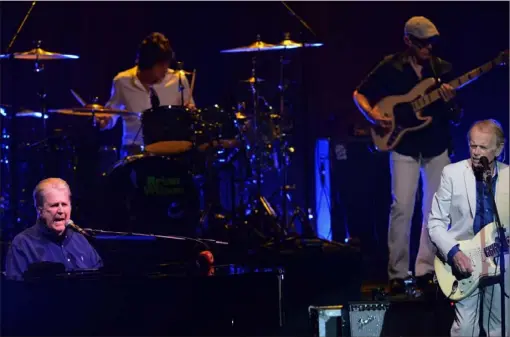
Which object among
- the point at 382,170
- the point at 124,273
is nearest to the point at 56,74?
the point at 382,170

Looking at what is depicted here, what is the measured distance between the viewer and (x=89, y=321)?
14.2ft

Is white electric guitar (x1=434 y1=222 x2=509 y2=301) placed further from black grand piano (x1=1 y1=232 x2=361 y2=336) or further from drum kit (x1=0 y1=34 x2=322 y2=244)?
drum kit (x1=0 y1=34 x2=322 y2=244)

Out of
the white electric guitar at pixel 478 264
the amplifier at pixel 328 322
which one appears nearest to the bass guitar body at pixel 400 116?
the white electric guitar at pixel 478 264

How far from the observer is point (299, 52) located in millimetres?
10438

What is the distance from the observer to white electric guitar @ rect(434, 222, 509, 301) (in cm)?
600

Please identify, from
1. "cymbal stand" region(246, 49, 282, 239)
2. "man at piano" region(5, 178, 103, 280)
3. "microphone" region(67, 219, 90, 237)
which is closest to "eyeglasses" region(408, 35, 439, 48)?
"cymbal stand" region(246, 49, 282, 239)

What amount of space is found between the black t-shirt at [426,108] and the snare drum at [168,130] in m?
1.84

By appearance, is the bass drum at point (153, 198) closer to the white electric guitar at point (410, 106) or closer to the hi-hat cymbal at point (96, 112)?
the hi-hat cymbal at point (96, 112)

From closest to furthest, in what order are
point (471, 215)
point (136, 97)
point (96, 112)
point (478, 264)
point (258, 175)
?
point (478, 264)
point (471, 215)
point (96, 112)
point (136, 97)
point (258, 175)

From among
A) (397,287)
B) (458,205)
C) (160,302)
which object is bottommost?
(397,287)

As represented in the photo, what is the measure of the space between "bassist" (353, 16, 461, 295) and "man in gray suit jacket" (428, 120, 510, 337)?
113 cm

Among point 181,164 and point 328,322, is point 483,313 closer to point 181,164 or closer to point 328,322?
point 328,322

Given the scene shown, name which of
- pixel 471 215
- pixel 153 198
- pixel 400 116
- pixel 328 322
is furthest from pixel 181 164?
pixel 328 322

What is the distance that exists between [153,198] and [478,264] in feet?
10.7
